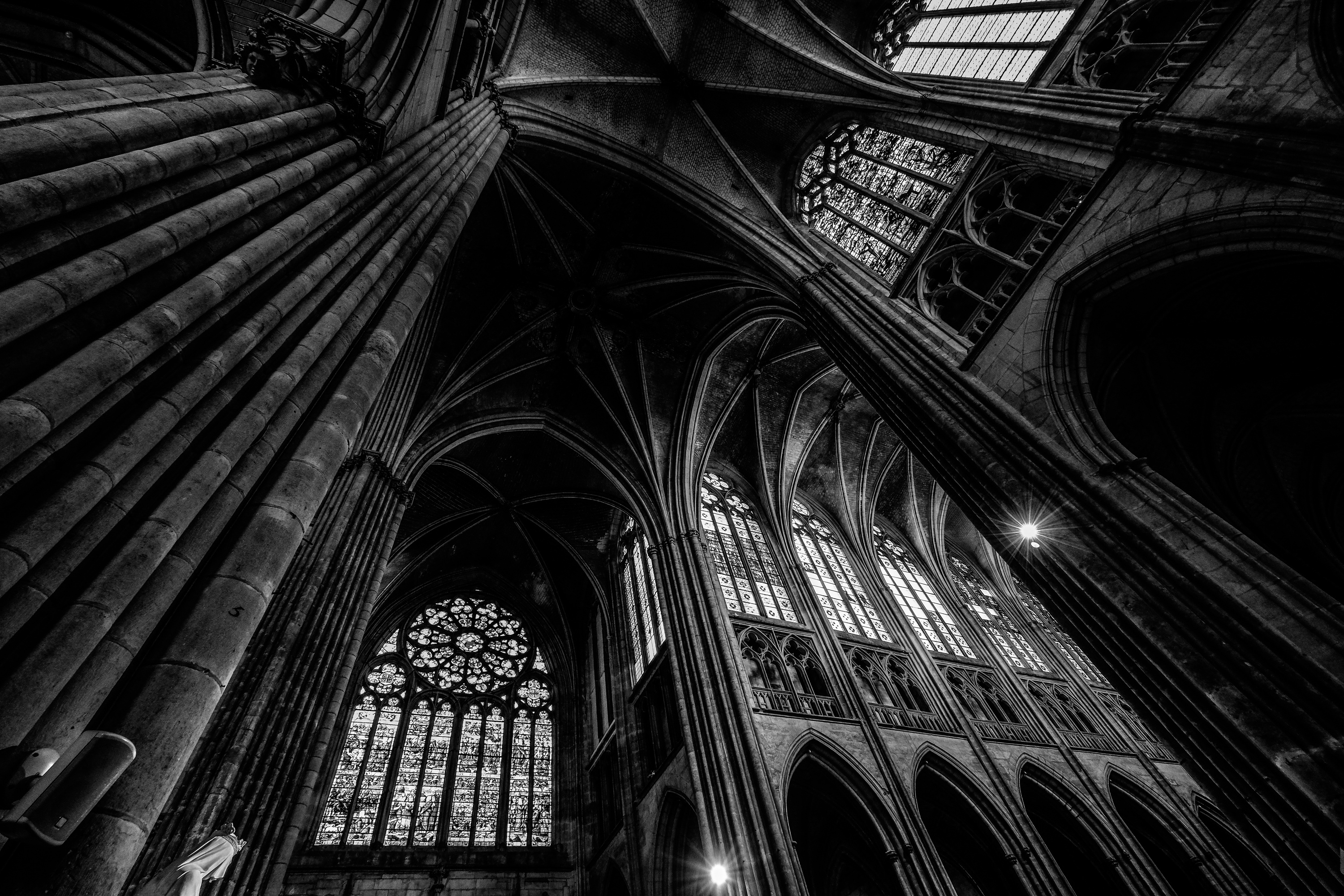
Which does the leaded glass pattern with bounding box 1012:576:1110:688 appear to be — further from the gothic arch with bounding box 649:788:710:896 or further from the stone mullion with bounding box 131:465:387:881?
the stone mullion with bounding box 131:465:387:881

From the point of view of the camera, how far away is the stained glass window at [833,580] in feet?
43.4

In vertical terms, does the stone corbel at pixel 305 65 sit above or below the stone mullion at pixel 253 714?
above

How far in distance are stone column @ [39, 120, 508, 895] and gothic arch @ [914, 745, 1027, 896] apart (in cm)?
1013

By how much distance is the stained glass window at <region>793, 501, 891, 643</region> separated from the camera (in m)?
13.2

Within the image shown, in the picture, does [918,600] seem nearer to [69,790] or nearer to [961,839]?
[961,839]

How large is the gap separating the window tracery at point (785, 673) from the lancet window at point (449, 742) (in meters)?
6.37

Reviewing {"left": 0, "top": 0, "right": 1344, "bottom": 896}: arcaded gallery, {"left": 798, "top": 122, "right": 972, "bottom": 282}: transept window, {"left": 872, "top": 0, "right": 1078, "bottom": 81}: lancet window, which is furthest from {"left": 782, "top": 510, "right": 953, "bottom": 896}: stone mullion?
{"left": 872, "top": 0, "right": 1078, "bottom": 81}: lancet window

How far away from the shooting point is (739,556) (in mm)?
14305

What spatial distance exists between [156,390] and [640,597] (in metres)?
12.9

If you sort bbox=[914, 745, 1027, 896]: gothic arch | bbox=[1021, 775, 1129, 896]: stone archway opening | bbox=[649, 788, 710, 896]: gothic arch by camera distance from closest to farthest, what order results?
bbox=[914, 745, 1027, 896]: gothic arch, bbox=[649, 788, 710, 896]: gothic arch, bbox=[1021, 775, 1129, 896]: stone archway opening

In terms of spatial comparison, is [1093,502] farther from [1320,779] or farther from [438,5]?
[438,5]

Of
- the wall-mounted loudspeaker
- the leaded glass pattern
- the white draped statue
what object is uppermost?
the leaded glass pattern

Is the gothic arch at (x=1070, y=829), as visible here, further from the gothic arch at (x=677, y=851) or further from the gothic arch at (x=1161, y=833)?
the gothic arch at (x=677, y=851)

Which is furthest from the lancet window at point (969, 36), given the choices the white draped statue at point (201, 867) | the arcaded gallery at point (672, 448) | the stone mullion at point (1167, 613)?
the white draped statue at point (201, 867)
